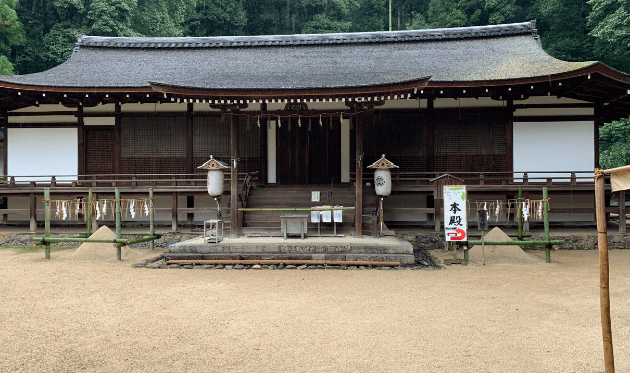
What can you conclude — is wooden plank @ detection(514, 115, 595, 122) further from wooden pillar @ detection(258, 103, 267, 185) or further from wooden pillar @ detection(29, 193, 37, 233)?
wooden pillar @ detection(29, 193, 37, 233)

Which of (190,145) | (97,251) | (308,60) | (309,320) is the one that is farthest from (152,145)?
(309,320)

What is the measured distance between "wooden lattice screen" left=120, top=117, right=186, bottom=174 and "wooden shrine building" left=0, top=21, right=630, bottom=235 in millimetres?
35

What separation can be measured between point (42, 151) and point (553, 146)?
17298 mm

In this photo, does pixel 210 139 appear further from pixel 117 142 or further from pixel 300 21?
pixel 300 21

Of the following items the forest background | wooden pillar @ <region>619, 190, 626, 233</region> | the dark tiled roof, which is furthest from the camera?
the forest background

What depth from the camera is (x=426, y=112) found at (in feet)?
43.1

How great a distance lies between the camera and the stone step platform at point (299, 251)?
924 cm

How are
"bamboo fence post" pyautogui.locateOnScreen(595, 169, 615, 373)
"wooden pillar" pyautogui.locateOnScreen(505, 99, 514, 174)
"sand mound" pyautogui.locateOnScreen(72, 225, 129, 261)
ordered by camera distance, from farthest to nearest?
"wooden pillar" pyautogui.locateOnScreen(505, 99, 514, 174) → "sand mound" pyautogui.locateOnScreen(72, 225, 129, 261) → "bamboo fence post" pyautogui.locateOnScreen(595, 169, 615, 373)

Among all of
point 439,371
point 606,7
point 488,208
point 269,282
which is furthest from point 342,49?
point 606,7

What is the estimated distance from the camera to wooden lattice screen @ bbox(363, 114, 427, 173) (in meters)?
13.3

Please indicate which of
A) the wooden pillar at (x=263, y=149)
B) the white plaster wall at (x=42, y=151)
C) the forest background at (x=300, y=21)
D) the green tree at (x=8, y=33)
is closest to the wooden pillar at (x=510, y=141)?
the wooden pillar at (x=263, y=149)

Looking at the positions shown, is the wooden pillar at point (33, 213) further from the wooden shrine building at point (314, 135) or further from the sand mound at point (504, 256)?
the sand mound at point (504, 256)

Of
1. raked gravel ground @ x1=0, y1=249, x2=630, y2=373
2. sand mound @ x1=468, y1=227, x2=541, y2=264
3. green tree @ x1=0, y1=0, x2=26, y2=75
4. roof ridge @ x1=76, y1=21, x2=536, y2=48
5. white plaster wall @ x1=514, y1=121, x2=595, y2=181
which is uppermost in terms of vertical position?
green tree @ x1=0, y1=0, x2=26, y2=75

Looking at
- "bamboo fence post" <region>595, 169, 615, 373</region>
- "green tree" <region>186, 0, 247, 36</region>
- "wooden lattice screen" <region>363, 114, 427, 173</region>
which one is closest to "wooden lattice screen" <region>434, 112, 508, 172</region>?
"wooden lattice screen" <region>363, 114, 427, 173</region>
